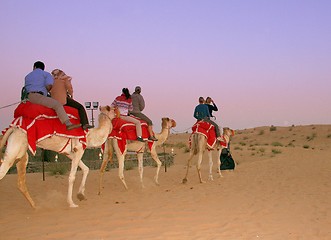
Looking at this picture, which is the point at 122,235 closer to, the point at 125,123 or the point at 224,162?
the point at 125,123

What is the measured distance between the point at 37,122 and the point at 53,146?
88 centimetres

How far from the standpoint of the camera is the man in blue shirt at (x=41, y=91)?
340 inches

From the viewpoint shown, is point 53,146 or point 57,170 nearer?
point 53,146

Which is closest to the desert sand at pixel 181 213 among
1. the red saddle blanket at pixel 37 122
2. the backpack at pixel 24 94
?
the red saddle blanket at pixel 37 122

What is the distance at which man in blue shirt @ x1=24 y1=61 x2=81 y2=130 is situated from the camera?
865 centimetres

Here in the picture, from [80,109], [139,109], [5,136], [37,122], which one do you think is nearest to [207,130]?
[139,109]

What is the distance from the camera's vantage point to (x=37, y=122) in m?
8.39

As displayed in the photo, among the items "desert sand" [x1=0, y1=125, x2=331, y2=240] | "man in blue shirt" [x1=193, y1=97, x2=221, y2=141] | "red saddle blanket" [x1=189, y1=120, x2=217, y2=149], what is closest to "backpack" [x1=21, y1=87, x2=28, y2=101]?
"desert sand" [x1=0, y1=125, x2=331, y2=240]

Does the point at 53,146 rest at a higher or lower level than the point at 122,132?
lower

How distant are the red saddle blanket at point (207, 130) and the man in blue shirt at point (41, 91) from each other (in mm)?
6783

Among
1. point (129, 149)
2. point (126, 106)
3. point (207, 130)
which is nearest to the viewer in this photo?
point (126, 106)

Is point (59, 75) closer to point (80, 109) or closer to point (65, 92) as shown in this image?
point (65, 92)

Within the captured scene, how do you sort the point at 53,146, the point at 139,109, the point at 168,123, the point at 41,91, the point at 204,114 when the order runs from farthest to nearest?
the point at 204,114, the point at 168,123, the point at 139,109, the point at 53,146, the point at 41,91

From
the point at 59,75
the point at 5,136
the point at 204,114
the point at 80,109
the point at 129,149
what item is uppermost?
the point at 59,75
